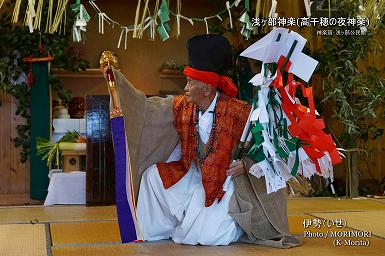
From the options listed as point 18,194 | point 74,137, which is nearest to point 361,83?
point 74,137

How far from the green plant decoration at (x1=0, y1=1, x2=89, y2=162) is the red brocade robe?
2812mm

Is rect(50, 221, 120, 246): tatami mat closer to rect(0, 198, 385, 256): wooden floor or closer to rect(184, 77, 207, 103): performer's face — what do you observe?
rect(0, 198, 385, 256): wooden floor

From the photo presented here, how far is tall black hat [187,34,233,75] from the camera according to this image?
2924 mm

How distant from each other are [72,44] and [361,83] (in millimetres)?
2956

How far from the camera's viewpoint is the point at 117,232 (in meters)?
3.17

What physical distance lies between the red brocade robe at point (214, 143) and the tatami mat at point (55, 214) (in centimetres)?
89

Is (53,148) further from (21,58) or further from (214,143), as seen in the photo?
(214,143)

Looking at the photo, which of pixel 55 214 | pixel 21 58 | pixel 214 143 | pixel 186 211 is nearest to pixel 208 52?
pixel 214 143

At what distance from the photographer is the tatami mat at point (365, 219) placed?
3.20 meters

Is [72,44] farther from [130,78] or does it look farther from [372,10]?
[372,10]

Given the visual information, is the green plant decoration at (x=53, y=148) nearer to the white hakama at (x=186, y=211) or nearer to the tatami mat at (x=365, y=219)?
the white hakama at (x=186, y=211)

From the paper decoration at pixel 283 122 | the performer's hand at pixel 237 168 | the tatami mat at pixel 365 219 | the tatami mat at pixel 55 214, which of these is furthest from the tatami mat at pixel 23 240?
the tatami mat at pixel 365 219

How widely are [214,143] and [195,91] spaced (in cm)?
28

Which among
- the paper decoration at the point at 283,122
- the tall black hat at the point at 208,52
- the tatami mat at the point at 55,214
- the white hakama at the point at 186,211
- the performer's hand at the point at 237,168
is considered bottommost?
the tatami mat at the point at 55,214
